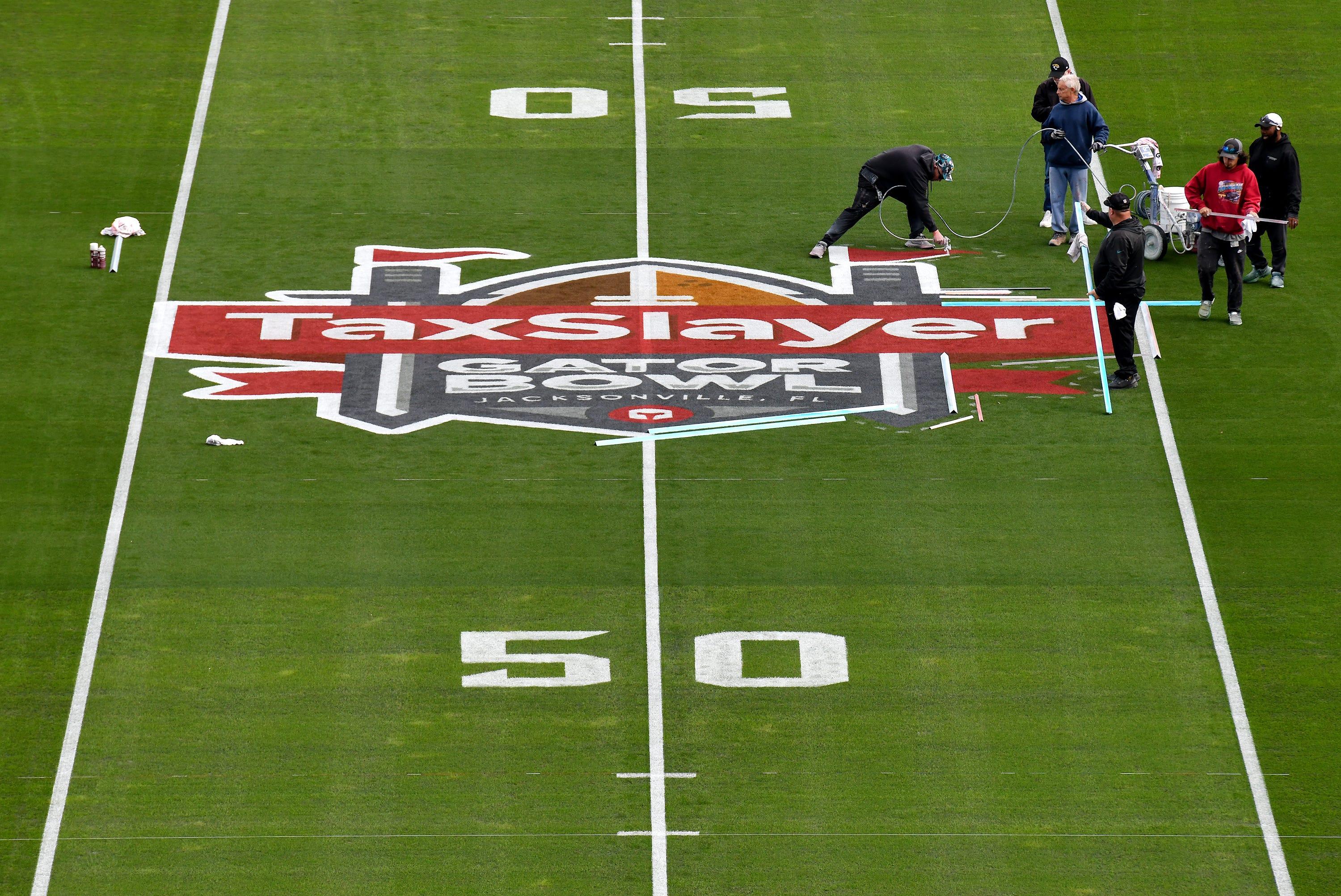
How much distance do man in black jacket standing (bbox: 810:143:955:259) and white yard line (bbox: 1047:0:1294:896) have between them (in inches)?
102

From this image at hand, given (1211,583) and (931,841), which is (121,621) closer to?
(931,841)

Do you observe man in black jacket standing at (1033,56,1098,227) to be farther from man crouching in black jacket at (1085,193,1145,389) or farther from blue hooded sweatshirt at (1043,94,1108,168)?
man crouching in black jacket at (1085,193,1145,389)

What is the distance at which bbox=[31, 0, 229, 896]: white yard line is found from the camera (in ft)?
52.4

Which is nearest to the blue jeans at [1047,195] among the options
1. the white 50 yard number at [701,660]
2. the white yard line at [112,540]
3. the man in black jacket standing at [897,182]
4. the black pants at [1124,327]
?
the man in black jacket standing at [897,182]

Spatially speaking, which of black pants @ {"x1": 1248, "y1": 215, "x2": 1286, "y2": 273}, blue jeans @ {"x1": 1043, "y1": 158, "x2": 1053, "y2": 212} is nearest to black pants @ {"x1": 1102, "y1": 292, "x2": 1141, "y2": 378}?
black pants @ {"x1": 1248, "y1": 215, "x2": 1286, "y2": 273}

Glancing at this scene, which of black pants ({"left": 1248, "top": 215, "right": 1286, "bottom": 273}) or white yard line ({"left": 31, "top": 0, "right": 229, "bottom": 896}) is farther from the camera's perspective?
black pants ({"left": 1248, "top": 215, "right": 1286, "bottom": 273})

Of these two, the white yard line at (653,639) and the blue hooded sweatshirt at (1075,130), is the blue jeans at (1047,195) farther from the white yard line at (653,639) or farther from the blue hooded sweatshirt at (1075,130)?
the white yard line at (653,639)

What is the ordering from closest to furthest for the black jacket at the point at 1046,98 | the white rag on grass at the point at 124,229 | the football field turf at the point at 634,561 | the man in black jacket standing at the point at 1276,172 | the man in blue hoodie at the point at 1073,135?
the football field turf at the point at 634,561
the man in black jacket standing at the point at 1276,172
the man in blue hoodie at the point at 1073,135
the white rag on grass at the point at 124,229
the black jacket at the point at 1046,98

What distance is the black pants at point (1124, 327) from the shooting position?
2158cm

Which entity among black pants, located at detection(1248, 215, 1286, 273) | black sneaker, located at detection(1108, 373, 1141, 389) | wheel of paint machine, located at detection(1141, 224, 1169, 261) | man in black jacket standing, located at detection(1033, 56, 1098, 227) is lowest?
black sneaker, located at detection(1108, 373, 1141, 389)

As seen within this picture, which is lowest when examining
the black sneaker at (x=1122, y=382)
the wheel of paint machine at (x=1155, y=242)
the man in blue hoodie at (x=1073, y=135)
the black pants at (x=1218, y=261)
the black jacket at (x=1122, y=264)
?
the black sneaker at (x=1122, y=382)

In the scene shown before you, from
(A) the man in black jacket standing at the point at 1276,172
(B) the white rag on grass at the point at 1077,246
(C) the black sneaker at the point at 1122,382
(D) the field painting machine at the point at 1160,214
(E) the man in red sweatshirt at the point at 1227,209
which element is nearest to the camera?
(C) the black sneaker at the point at 1122,382

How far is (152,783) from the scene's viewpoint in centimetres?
1644

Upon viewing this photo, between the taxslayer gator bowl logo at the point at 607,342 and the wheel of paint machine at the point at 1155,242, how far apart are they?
170 centimetres
